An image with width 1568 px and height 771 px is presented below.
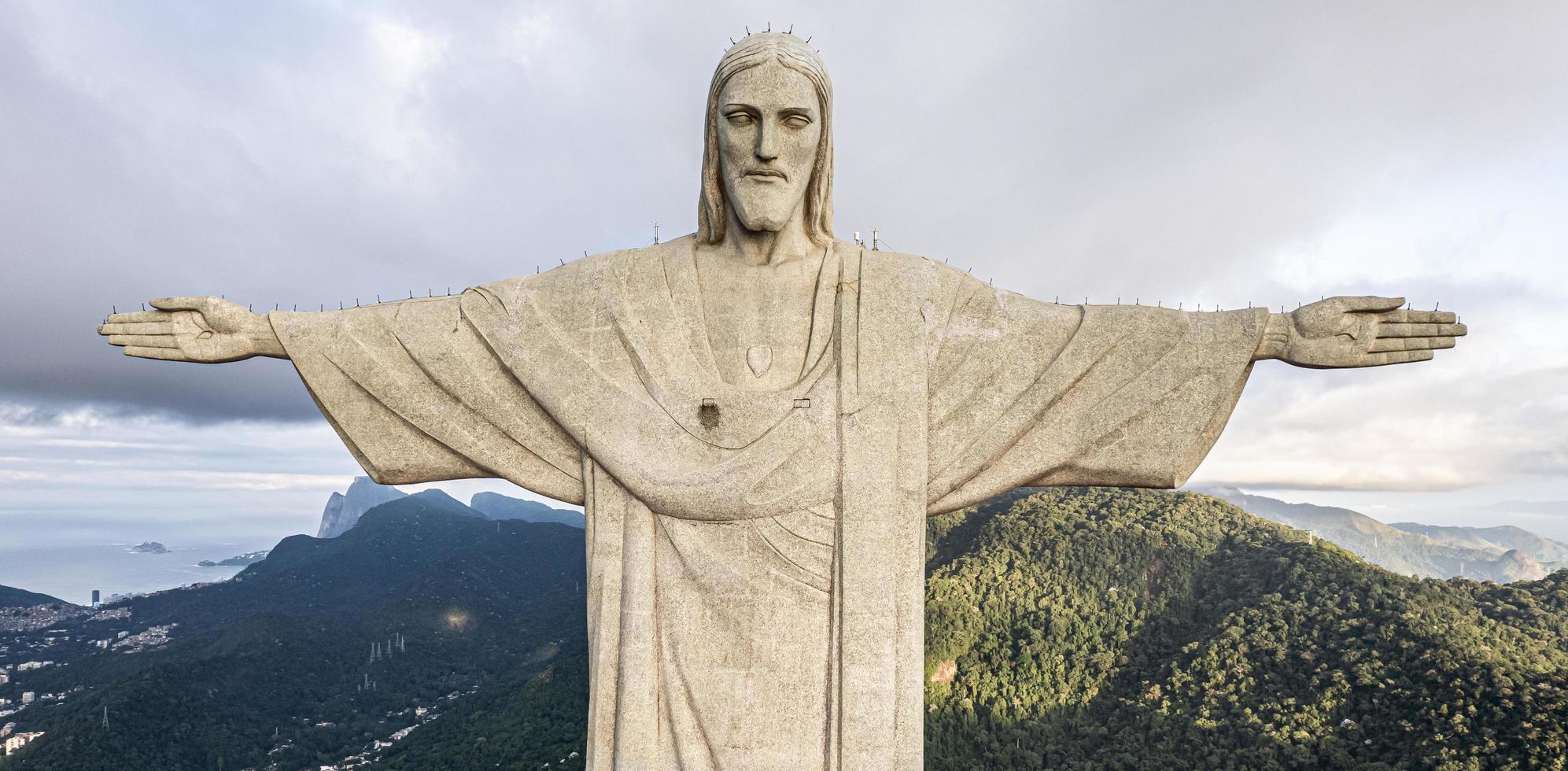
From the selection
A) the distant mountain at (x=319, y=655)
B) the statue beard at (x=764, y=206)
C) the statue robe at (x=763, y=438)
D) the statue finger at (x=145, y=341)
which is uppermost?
the statue beard at (x=764, y=206)

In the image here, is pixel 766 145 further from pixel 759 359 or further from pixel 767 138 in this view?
pixel 759 359

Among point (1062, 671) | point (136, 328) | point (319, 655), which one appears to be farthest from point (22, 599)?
point (136, 328)

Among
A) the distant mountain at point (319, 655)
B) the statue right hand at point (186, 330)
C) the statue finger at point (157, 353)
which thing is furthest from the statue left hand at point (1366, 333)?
the distant mountain at point (319, 655)

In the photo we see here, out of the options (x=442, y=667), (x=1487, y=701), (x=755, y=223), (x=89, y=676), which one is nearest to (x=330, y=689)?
(x=442, y=667)

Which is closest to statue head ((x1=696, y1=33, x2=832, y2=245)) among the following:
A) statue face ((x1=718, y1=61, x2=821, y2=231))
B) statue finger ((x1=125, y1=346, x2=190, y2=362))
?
statue face ((x1=718, y1=61, x2=821, y2=231))

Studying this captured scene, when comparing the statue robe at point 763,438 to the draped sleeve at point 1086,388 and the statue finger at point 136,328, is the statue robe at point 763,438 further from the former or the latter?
the statue finger at point 136,328

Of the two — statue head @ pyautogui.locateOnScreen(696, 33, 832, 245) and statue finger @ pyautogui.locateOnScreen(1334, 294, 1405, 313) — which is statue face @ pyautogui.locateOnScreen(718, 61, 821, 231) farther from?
statue finger @ pyautogui.locateOnScreen(1334, 294, 1405, 313)

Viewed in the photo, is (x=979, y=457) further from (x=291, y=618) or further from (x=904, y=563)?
(x=291, y=618)
